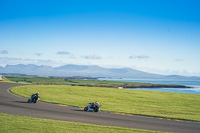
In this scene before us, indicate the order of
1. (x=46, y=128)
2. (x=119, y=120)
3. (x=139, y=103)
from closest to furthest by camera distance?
(x=46, y=128) < (x=119, y=120) < (x=139, y=103)

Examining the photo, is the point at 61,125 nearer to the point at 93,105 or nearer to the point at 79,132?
the point at 79,132

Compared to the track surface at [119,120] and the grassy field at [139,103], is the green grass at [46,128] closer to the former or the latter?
the track surface at [119,120]

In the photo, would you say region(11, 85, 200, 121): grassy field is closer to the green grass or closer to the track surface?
the track surface

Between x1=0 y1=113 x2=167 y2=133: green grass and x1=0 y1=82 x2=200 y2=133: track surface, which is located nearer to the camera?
x1=0 y1=113 x2=167 y2=133: green grass

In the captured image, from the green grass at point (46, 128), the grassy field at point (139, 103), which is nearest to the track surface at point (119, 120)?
the green grass at point (46, 128)

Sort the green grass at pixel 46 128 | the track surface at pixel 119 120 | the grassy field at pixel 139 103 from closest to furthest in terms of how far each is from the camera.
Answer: the green grass at pixel 46 128 → the track surface at pixel 119 120 → the grassy field at pixel 139 103

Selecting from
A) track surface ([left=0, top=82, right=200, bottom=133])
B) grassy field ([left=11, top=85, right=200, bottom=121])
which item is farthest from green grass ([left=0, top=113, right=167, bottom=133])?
grassy field ([left=11, top=85, right=200, bottom=121])

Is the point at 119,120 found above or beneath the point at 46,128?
beneath

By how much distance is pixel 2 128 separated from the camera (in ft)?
46.2

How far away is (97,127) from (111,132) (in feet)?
5.48

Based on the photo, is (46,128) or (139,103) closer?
(46,128)

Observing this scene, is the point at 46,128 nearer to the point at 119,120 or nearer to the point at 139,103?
the point at 119,120

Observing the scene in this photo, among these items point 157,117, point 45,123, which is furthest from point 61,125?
point 157,117

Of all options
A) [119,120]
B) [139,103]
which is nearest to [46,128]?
[119,120]
